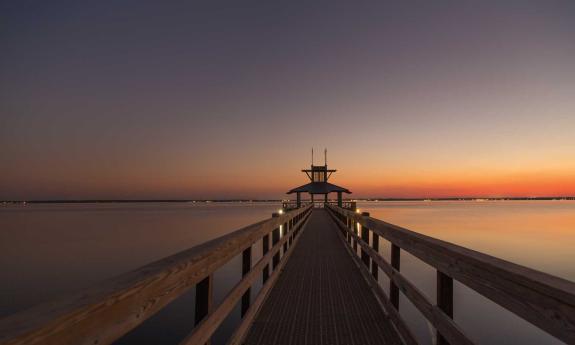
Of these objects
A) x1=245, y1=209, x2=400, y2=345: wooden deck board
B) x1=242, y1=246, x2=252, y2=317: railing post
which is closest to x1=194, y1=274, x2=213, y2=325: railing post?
x1=242, y1=246, x2=252, y2=317: railing post

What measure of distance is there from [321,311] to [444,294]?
2568mm

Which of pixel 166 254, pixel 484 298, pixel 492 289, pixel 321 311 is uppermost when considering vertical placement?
pixel 492 289

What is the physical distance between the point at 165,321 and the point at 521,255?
21.4m

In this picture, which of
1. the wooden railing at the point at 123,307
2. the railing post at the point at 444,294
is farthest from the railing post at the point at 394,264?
the wooden railing at the point at 123,307

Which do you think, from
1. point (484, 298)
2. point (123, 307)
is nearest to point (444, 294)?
point (123, 307)

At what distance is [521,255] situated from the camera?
21.6m

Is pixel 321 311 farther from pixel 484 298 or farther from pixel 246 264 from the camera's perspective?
pixel 484 298

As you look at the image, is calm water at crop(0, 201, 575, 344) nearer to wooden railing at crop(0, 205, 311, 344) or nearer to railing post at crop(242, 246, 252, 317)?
wooden railing at crop(0, 205, 311, 344)

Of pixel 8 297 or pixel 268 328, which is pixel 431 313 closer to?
pixel 268 328

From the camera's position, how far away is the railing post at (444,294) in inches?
92.1

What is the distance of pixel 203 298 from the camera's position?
88.9 inches

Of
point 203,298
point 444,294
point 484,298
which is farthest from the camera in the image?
point 484,298

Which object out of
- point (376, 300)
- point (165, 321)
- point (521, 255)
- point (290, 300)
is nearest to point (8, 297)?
point (165, 321)

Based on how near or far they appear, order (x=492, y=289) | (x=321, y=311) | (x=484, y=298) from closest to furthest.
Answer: (x=492, y=289) < (x=321, y=311) < (x=484, y=298)
